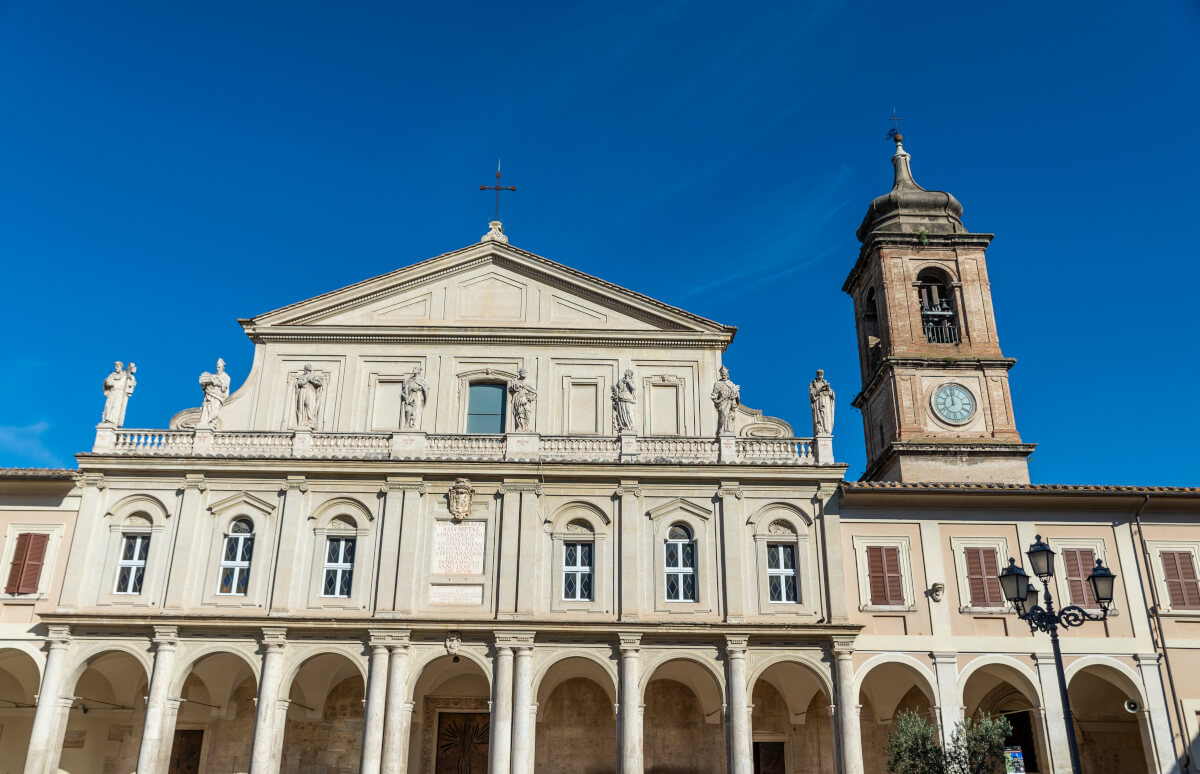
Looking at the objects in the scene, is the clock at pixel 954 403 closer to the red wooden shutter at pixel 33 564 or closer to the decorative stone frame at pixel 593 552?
the decorative stone frame at pixel 593 552

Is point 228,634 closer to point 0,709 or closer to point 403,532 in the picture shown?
point 403,532

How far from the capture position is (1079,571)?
79.9 ft

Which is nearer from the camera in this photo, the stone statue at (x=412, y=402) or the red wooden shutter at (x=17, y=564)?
the red wooden shutter at (x=17, y=564)

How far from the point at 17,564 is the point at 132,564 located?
282cm

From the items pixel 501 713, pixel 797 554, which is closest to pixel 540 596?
pixel 501 713

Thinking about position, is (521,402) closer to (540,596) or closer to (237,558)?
(540,596)

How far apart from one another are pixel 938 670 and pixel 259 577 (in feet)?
54.0

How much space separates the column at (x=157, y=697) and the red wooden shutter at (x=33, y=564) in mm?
3629

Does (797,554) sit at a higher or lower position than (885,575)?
higher

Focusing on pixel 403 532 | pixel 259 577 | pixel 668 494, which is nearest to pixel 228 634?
pixel 259 577

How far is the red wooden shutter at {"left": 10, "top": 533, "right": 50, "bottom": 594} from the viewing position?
23672 mm

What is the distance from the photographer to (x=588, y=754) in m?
24.5

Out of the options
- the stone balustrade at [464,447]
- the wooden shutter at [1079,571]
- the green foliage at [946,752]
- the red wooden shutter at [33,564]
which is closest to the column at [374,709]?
the stone balustrade at [464,447]

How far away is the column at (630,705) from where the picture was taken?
21766 millimetres
